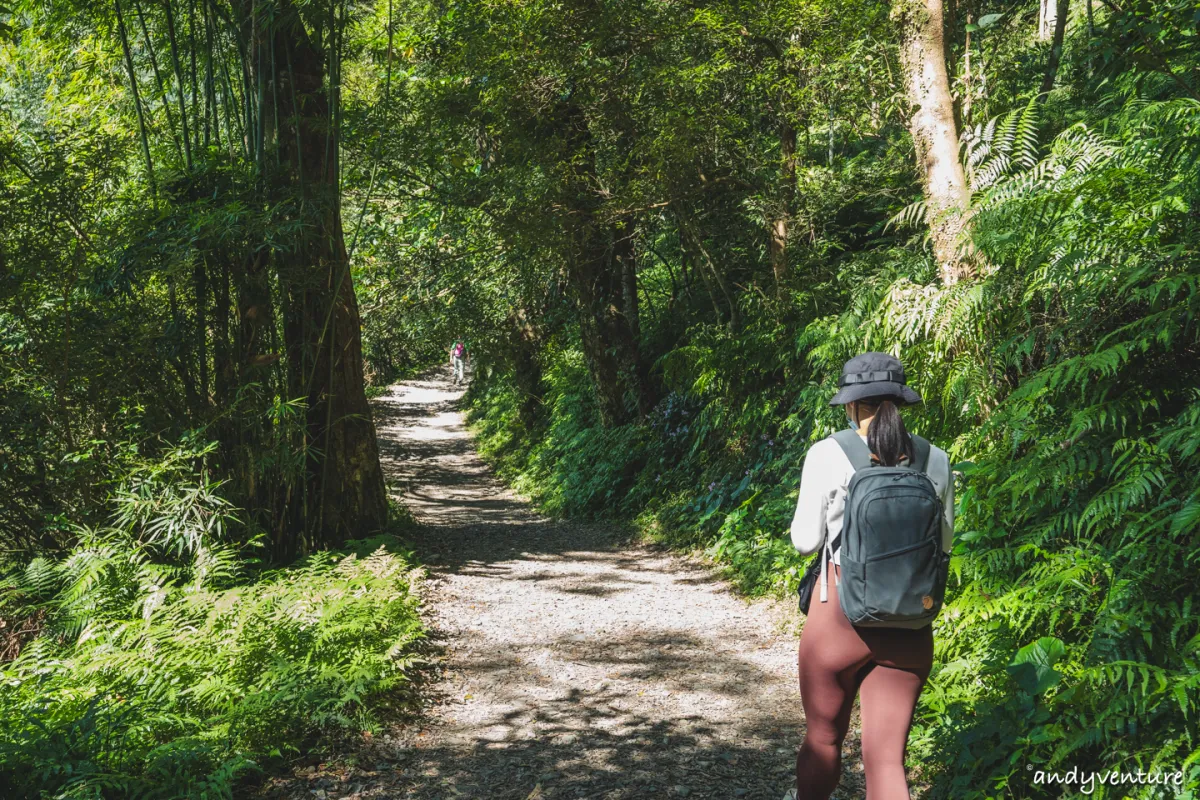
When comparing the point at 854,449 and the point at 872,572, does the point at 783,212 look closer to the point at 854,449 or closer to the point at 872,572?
the point at 854,449

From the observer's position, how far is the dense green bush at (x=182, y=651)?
380 centimetres

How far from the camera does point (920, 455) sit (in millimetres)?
2770

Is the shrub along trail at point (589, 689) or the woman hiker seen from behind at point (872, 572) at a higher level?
the woman hiker seen from behind at point (872, 572)

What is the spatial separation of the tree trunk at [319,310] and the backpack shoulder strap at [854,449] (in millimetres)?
5931

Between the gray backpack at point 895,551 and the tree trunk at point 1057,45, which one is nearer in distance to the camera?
the gray backpack at point 895,551

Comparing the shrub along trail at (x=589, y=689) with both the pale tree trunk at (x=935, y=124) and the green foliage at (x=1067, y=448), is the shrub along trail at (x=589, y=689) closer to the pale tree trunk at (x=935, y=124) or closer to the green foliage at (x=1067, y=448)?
the green foliage at (x=1067, y=448)

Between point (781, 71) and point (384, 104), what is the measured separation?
449cm

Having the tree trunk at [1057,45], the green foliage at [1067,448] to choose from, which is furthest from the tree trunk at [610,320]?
the green foliage at [1067,448]

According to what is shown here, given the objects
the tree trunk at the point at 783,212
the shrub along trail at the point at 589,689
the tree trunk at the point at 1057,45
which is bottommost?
the shrub along trail at the point at 589,689

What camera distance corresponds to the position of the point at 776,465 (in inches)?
335

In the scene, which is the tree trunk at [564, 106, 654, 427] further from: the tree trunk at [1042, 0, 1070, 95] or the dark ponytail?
the dark ponytail

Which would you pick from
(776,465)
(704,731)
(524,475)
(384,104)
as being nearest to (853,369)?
(704,731)

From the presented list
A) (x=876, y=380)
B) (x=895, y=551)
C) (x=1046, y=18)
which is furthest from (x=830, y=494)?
(x=1046, y=18)
